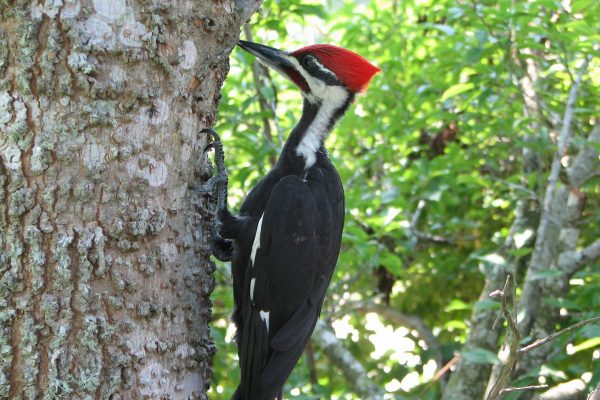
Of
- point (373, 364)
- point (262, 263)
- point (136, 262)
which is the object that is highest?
point (136, 262)

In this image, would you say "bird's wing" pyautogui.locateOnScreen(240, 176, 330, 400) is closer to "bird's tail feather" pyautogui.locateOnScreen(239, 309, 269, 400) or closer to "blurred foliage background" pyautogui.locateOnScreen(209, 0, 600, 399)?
"bird's tail feather" pyautogui.locateOnScreen(239, 309, 269, 400)

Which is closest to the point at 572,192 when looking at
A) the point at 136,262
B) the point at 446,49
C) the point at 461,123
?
the point at 461,123

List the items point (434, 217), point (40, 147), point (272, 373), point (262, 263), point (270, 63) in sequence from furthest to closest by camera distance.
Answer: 1. point (434, 217)
2. point (270, 63)
3. point (262, 263)
4. point (272, 373)
5. point (40, 147)

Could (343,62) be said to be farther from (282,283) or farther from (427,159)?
(427,159)

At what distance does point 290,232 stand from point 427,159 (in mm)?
1932

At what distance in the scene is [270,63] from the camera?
7.33 feet

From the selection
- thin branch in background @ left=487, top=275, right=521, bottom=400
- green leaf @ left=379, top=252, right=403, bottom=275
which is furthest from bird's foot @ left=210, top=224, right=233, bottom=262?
green leaf @ left=379, top=252, right=403, bottom=275

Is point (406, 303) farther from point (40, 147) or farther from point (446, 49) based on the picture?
point (40, 147)

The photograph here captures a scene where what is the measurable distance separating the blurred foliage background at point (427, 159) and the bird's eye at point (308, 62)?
0.70m

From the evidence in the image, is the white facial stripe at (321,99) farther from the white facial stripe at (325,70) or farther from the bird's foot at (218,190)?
the bird's foot at (218,190)

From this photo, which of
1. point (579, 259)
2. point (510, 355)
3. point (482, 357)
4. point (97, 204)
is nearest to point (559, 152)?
point (579, 259)

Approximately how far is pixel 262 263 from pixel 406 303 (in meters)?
2.30

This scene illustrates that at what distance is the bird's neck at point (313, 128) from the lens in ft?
7.03

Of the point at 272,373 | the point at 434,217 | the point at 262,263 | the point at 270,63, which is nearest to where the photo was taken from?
the point at 272,373
